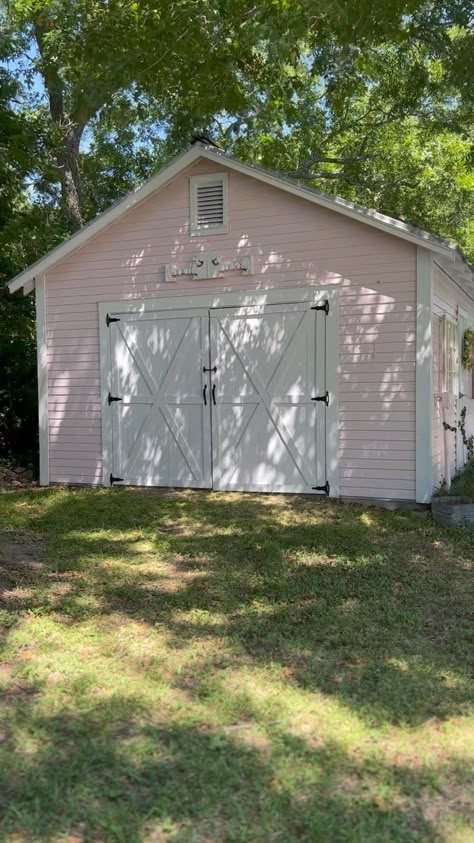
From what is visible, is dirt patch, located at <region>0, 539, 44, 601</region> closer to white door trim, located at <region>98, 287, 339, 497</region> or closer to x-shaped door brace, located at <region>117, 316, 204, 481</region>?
x-shaped door brace, located at <region>117, 316, 204, 481</region>

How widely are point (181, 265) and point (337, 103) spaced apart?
5177mm

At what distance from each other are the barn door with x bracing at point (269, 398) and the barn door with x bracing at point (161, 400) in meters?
0.21

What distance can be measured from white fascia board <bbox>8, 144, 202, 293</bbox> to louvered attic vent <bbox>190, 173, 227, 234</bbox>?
27cm

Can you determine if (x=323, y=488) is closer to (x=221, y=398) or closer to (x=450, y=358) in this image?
(x=221, y=398)

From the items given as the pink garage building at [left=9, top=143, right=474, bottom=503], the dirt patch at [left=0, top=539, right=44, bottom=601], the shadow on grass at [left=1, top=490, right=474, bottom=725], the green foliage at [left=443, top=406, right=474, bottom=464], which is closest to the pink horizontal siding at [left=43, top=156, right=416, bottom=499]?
the pink garage building at [left=9, top=143, right=474, bottom=503]

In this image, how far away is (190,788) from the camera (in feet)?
8.50

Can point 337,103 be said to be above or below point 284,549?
above

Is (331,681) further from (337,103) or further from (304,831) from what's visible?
Result: (337,103)

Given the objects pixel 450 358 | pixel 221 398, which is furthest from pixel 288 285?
pixel 450 358

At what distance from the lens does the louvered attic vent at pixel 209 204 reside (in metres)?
8.48

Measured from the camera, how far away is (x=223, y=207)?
8484 mm

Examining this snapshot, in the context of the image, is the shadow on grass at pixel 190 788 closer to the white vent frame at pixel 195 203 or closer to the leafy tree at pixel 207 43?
the white vent frame at pixel 195 203

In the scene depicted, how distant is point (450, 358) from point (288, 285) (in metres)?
2.52

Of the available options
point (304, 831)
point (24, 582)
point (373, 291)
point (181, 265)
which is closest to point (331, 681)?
point (304, 831)
